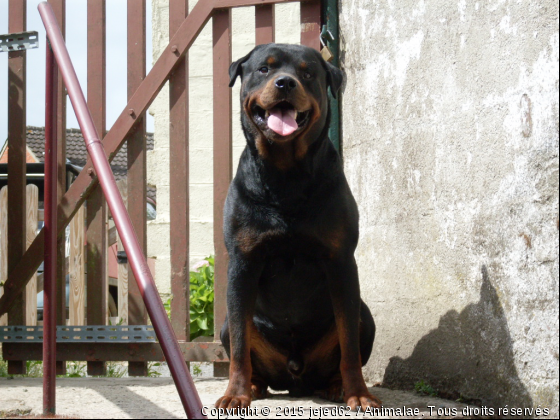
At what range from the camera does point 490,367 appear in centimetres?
224

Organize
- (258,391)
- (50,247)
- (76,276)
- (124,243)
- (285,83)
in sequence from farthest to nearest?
1. (76,276)
2. (258,391)
3. (285,83)
4. (50,247)
5. (124,243)

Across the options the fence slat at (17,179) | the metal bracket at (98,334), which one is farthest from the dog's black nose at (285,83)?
the fence slat at (17,179)

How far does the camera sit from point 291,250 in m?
2.48

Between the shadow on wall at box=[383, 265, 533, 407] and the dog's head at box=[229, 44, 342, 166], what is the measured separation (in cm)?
90

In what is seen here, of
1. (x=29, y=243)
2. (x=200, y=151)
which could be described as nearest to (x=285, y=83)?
(x=29, y=243)

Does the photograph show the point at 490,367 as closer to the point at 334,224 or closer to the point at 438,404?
the point at 438,404

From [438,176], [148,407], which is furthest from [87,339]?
[438,176]

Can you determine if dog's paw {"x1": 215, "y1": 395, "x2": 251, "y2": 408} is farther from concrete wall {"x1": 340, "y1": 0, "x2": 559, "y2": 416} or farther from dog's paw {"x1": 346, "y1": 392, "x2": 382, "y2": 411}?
concrete wall {"x1": 340, "y1": 0, "x2": 559, "y2": 416}

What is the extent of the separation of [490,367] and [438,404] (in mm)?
285

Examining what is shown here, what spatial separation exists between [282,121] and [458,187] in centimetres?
76

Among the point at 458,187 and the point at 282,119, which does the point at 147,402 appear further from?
the point at 458,187

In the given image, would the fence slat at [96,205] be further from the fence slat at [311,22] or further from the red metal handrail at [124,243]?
the fence slat at [311,22]

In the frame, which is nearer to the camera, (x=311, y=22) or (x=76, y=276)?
(x=311, y=22)

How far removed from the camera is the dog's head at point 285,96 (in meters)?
2.45
